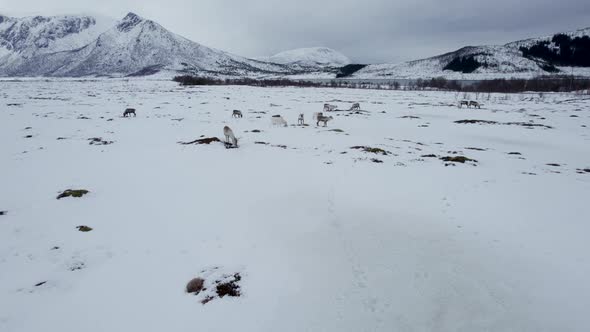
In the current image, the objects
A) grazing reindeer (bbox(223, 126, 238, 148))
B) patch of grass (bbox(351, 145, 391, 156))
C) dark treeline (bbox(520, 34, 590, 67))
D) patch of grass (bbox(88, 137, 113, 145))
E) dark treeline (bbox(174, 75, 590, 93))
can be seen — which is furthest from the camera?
dark treeline (bbox(520, 34, 590, 67))

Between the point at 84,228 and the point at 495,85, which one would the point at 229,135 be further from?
the point at 495,85

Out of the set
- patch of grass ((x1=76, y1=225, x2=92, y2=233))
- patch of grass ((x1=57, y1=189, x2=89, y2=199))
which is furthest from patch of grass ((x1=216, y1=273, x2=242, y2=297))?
patch of grass ((x1=57, y1=189, x2=89, y2=199))

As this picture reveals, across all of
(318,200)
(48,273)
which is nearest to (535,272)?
(318,200)

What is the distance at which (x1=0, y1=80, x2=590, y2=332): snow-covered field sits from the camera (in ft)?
16.2

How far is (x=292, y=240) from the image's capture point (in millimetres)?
7184

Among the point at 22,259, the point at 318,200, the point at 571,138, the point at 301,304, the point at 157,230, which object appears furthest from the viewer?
the point at 571,138

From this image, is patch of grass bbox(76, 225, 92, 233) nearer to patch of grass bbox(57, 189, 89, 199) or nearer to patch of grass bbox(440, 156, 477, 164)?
patch of grass bbox(57, 189, 89, 199)

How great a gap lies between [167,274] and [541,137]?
25.5 m

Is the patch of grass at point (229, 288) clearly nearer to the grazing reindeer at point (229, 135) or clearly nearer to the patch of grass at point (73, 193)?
the patch of grass at point (73, 193)

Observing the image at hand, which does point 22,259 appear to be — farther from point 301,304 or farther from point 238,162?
point 238,162

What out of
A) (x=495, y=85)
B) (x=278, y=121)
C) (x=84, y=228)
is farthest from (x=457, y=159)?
(x=495, y=85)

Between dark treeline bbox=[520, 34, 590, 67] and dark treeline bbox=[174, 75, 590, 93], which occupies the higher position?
dark treeline bbox=[520, 34, 590, 67]

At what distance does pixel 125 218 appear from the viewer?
8055 mm

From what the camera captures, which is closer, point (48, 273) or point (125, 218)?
point (48, 273)
